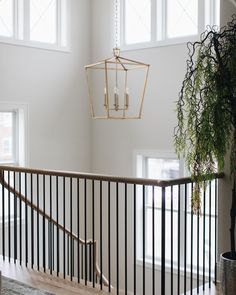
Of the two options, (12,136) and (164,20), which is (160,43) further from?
(12,136)

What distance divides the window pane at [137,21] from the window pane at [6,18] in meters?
1.83

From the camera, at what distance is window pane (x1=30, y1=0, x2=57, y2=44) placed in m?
7.70

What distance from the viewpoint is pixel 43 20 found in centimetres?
789

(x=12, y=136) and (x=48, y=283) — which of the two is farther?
(x=12, y=136)

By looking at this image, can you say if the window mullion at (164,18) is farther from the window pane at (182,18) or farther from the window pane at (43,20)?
the window pane at (43,20)

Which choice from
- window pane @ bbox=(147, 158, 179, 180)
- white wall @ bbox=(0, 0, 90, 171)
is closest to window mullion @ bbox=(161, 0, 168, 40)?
white wall @ bbox=(0, 0, 90, 171)

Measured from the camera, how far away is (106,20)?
27.1 ft

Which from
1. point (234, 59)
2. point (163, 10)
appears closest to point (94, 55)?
point (163, 10)

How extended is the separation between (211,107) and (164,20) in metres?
4.40

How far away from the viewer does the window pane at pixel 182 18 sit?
7301 mm

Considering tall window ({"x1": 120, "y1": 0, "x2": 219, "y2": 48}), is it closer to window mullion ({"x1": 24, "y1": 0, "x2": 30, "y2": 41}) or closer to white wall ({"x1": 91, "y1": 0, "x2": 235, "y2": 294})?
white wall ({"x1": 91, "y1": 0, "x2": 235, "y2": 294})

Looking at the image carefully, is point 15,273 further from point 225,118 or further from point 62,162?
point 62,162

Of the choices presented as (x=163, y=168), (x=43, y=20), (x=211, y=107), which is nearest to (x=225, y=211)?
(x=211, y=107)

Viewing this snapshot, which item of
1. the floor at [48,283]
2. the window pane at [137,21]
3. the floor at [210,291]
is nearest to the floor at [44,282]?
the floor at [48,283]
